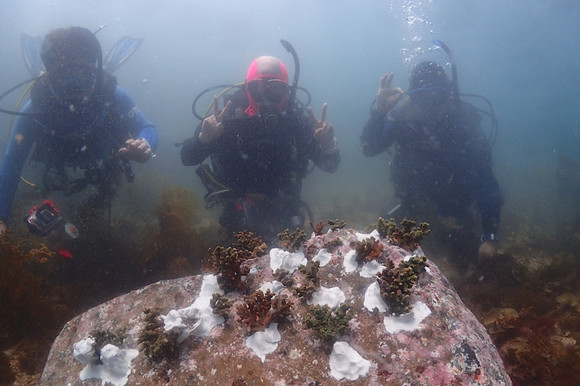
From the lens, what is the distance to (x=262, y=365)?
90.2 inches

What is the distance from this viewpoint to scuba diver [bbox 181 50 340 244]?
6570mm

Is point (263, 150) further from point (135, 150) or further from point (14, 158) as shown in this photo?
point (14, 158)

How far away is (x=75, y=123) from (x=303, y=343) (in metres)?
7.69

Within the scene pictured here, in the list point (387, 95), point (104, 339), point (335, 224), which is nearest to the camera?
point (104, 339)

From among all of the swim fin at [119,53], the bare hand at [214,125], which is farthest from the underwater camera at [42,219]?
the swim fin at [119,53]

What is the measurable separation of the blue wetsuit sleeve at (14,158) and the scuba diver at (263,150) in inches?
128

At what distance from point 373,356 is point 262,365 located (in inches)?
31.2

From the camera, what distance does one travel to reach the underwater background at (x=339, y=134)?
4.95 metres

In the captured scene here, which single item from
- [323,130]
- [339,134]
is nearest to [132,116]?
[323,130]

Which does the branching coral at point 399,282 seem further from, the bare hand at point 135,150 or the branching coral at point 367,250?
the bare hand at point 135,150

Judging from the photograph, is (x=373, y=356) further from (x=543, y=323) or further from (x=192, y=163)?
(x=192, y=163)

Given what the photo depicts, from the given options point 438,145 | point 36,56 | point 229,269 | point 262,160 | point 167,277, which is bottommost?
point 167,277

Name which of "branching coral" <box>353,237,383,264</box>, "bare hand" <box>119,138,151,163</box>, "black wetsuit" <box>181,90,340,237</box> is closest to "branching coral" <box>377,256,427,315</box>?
"branching coral" <box>353,237,383,264</box>

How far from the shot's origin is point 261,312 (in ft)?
8.20
